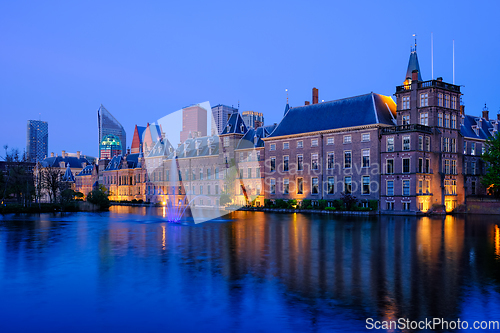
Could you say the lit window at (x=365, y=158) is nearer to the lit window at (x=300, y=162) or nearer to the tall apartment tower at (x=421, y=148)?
the tall apartment tower at (x=421, y=148)

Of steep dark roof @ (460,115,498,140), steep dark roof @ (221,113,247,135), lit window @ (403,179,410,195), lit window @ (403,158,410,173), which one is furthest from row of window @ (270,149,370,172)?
steep dark roof @ (460,115,498,140)

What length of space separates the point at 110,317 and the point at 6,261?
1209 centimetres

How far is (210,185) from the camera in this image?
9619 centimetres

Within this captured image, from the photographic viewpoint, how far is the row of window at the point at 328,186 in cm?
6297

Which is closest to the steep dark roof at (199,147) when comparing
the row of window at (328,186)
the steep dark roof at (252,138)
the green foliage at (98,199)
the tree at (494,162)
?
the steep dark roof at (252,138)

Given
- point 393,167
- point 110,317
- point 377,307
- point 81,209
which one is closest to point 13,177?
point 81,209

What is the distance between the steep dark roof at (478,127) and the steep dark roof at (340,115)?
13843 mm

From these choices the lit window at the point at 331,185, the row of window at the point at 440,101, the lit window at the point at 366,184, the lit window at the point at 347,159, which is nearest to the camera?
the row of window at the point at 440,101

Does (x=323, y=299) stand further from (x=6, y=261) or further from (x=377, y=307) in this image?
(x=6, y=261)

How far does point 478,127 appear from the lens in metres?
71.7

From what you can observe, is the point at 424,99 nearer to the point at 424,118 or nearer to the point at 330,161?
the point at 424,118

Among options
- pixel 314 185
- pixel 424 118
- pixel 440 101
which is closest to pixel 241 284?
pixel 424 118

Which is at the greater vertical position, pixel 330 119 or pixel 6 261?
pixel 330 119

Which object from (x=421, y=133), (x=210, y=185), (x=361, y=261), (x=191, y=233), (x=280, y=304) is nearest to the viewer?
(x=280, y=304)
